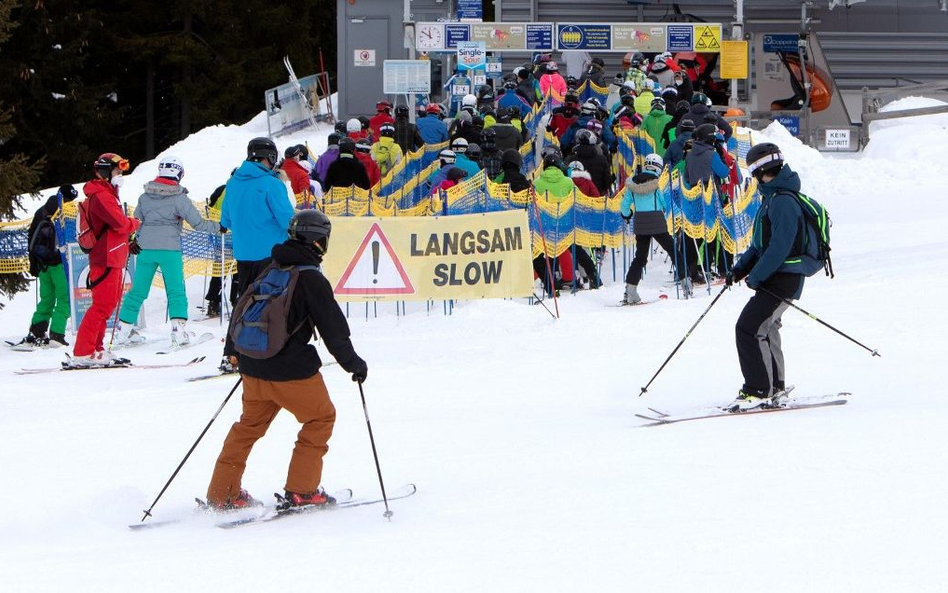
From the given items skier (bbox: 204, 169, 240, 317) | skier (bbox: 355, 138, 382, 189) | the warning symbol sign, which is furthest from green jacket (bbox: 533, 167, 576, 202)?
skier (bbox: 204, 169, 240, 317)

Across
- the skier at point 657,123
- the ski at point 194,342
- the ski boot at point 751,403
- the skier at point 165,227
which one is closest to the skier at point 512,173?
the skier at point 657,123

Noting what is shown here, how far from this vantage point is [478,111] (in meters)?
20.8

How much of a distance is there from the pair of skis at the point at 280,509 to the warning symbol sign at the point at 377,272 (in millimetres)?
6128

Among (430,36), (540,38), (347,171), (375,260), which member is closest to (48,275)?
(375,260)

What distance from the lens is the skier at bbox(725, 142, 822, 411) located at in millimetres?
8422

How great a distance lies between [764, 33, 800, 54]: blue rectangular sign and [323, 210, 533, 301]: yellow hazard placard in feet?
64.4

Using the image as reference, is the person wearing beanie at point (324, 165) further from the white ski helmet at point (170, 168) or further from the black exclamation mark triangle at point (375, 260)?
the white ski helmet at point (170, 168)

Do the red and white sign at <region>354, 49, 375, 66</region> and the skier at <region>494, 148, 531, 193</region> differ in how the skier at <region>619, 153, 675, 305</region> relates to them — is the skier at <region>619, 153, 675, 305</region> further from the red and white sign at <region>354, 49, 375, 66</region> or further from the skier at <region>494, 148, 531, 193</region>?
the red and white sign at <region>354, 49, 375, 66</region>

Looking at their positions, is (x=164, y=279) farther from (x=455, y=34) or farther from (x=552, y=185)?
(x=455, y=34)

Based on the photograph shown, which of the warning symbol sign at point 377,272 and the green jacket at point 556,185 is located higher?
the green jacket at point 556,185

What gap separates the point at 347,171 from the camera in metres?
16.5

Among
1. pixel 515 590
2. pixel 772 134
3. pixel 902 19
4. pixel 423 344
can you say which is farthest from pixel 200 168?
pixel 515 590

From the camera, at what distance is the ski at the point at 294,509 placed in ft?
21.3

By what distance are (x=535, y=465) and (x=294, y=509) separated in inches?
60.7
